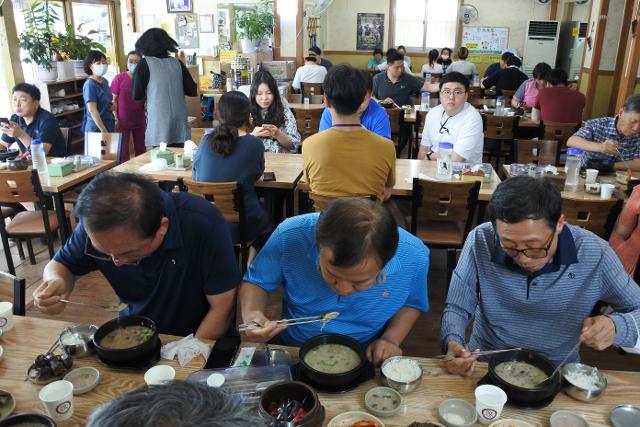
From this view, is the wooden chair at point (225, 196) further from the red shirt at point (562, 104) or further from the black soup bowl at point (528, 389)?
the red shirt at point (562, 104)

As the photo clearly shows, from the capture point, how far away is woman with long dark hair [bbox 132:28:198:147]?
4.58 m

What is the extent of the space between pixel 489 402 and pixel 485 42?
11671mm

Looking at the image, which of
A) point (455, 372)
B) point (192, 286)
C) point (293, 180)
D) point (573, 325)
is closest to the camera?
point (455, 372)

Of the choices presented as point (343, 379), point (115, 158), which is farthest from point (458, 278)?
point (115, 158)

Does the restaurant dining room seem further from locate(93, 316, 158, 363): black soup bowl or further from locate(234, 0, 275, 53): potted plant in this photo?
locate(234, 0, 275, 53): potted plant

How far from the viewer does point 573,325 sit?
1.73 metres

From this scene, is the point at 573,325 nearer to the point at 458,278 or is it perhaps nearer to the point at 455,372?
the point at 458,278

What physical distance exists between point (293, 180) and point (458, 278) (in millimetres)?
1916

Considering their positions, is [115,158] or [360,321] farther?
[115,158]

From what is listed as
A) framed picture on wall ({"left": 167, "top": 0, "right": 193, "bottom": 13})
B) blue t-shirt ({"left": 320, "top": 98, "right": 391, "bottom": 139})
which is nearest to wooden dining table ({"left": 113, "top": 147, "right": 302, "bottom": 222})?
blue t-shirt ({"left": 320, "top": 98, "right": 391, "bottom": 139})

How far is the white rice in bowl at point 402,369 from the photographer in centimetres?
139

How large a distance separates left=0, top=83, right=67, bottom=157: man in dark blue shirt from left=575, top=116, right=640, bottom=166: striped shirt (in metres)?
4.45

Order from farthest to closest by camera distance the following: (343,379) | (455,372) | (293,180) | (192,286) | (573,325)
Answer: (293,180)
(192,286)
(573,325)
(455,372)
(343,379)

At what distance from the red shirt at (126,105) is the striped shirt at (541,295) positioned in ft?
15.8
